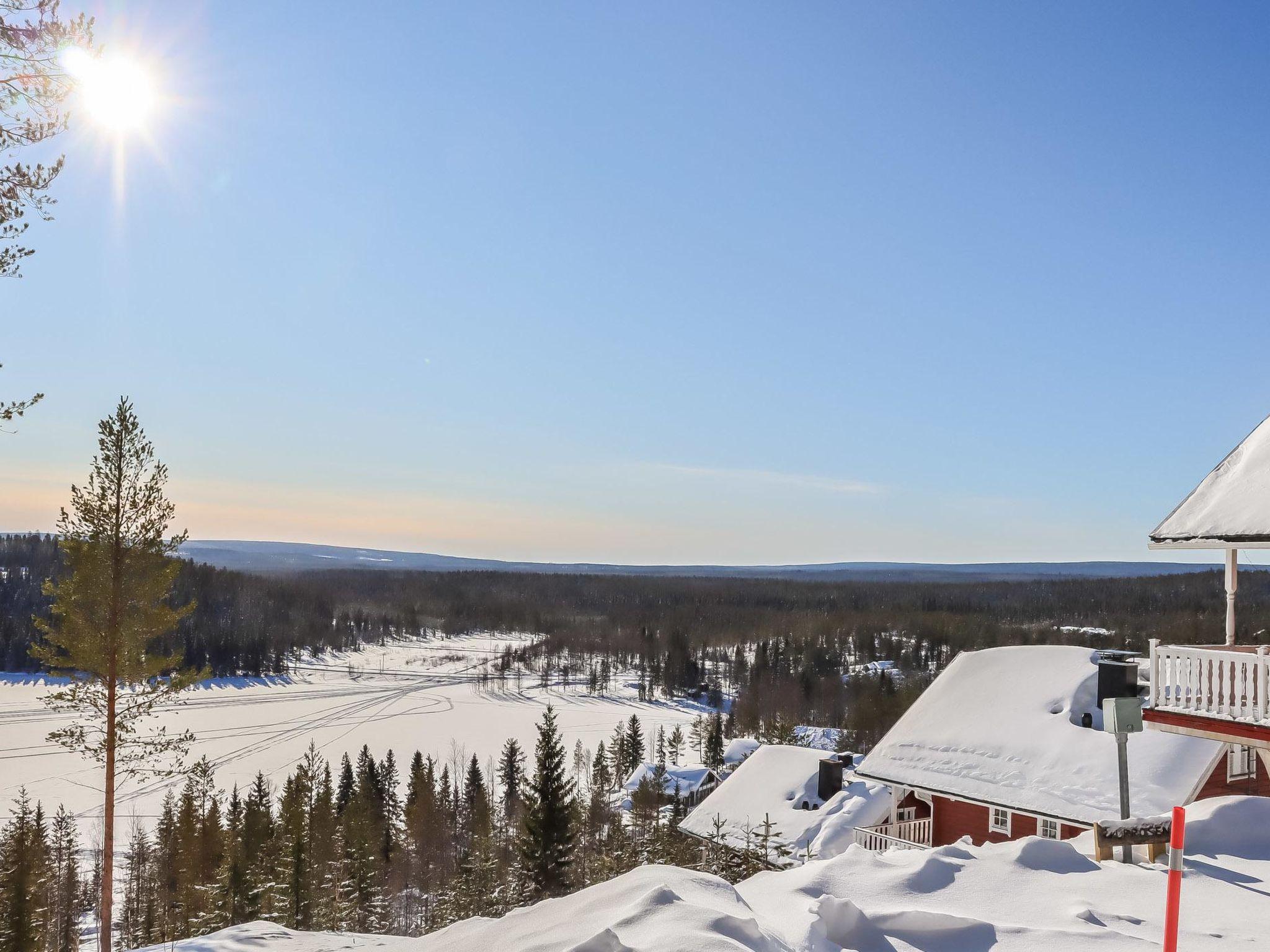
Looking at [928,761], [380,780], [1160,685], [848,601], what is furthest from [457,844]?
[848,601]

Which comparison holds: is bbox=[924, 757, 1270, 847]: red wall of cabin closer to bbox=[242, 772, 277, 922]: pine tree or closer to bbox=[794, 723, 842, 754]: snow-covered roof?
bbox=[242, 772, 277, 922]: pine tree

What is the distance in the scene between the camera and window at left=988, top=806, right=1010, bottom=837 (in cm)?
1548

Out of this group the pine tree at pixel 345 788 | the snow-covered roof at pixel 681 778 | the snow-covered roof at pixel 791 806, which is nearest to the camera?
the snow-covered roof at pixel 791 806

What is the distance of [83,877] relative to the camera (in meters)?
63.7

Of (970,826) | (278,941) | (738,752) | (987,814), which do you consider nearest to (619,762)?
(738,752)

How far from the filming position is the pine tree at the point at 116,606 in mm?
15984

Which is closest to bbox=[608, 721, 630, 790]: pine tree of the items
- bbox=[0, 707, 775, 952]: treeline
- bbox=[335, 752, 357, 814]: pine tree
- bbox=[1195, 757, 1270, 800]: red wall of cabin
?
bbox=[0, 707, 775, 952]: treeline

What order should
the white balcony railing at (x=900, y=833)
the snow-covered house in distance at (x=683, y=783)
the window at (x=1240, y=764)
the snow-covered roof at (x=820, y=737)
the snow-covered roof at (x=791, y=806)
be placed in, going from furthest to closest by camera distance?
the snow-covered roof at (x=820, y=737) → the snow-covered house in distance at (x=683, y=783) → the snow-covered roof at (x=791, y=806) → the white balcony railing at (x=900, y=833) → the window at (x=1240, y=764)

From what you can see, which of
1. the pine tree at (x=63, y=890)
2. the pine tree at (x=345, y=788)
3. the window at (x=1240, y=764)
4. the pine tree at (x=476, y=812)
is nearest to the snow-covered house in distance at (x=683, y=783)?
the pine tree at (x=476, y=812)

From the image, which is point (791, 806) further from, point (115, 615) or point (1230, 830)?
point (115, 615)

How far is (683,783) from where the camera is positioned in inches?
2312

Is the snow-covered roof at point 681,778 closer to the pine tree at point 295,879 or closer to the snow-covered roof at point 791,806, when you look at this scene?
the pine tree at point 295,879

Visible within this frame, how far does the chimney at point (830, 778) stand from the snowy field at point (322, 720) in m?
77.0

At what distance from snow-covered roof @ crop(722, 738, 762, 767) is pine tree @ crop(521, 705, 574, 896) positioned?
37190 mm
